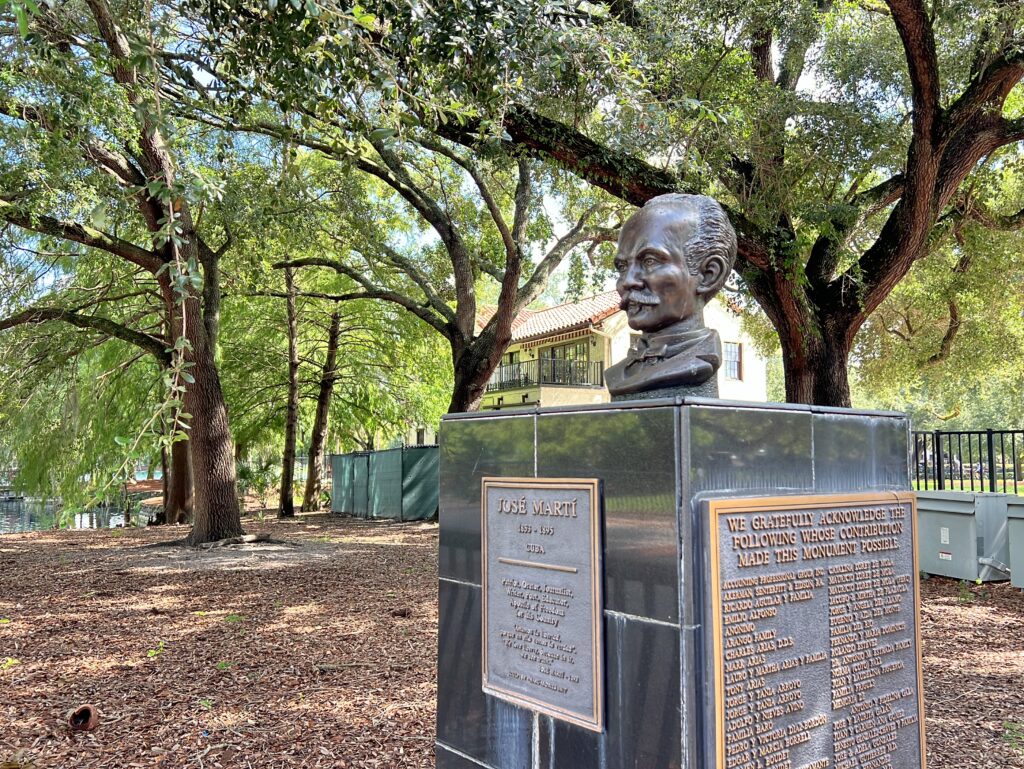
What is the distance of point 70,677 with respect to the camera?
20.4 ft

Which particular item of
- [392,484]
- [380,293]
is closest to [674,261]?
[380,293]

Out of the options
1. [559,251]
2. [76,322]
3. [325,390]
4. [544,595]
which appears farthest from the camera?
[325,390]

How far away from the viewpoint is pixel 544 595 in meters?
3.64

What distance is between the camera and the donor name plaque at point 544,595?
341 centimetres

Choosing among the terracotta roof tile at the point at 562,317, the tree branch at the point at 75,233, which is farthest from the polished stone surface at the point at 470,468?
the terracotta roof tile at the point at 562,317

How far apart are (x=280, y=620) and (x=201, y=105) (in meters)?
5.91

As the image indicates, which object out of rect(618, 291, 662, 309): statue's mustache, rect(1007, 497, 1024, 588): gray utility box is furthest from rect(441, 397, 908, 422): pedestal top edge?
rect(1007, 497, 1024, 588): gray utility box

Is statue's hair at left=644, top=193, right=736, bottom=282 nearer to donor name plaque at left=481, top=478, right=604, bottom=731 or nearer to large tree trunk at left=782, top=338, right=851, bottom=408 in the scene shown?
donor name plaque at left=481, top=478, right=604, bottom=731

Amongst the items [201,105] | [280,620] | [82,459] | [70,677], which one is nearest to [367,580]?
[280,620]

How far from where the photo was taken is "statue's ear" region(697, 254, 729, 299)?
3.84 metres

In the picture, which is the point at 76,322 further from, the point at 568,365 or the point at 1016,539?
the point at 568,365

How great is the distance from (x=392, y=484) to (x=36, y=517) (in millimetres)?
11583

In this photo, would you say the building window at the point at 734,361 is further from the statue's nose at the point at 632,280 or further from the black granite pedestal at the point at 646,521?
the statue's nose at the point at 632,280

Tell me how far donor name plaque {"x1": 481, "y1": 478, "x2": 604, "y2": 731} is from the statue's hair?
1203mm
